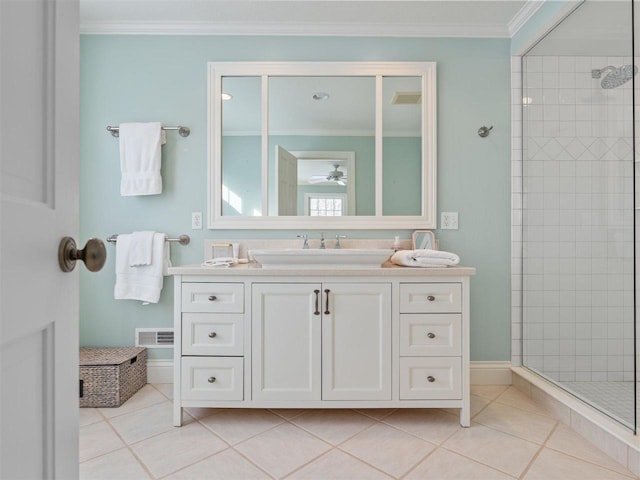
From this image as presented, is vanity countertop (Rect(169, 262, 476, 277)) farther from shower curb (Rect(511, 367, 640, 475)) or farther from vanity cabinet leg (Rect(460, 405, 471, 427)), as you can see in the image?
shower curb (Rect(511, 367, 640, 475))

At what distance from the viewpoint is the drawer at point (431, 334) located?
176 cm

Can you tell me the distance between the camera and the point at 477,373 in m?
2.32

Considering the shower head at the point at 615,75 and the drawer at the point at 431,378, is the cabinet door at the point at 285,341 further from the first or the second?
the shower head at the point at 615,75

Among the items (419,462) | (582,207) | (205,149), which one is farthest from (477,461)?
(205,149)

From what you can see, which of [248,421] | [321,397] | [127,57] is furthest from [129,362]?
[127,57]

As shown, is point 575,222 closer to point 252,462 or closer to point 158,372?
point 252,462

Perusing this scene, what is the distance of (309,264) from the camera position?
6.00 ft

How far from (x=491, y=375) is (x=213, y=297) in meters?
1.83

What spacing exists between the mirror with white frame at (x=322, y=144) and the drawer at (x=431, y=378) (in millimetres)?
887

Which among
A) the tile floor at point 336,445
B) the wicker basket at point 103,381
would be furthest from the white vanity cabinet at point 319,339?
the wicker basket at point 103,381

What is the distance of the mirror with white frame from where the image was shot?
231cm

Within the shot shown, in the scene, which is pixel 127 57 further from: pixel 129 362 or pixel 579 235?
pixel 579 235

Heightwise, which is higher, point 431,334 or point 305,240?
point 305,240

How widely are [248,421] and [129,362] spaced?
2.75 feet
